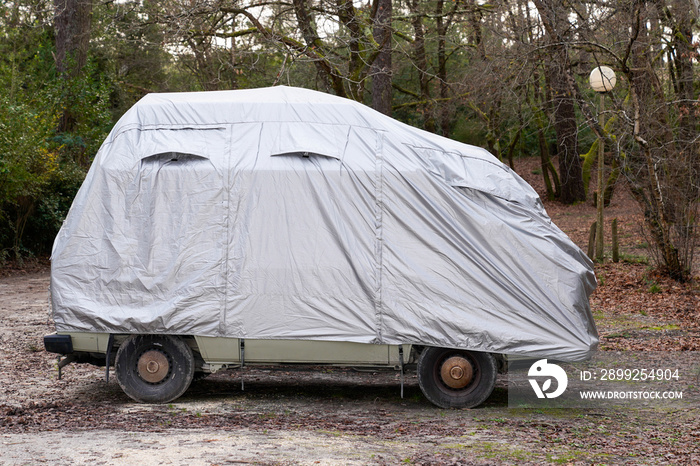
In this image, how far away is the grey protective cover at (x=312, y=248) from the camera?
648cm

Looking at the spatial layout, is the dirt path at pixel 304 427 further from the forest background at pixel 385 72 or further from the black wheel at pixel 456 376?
the forest background at pixel 385 72

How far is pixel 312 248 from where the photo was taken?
6605 millimetres

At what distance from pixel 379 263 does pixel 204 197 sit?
1.69m

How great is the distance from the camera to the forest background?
12.9 metres

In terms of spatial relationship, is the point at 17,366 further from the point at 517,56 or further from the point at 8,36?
the point at 8,36

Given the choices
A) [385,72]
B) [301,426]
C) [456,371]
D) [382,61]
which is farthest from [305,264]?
[382,61]

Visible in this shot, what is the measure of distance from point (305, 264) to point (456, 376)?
5.47ft

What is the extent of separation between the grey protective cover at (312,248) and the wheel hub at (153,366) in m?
0.32

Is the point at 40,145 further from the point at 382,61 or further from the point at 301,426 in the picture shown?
the point at 301,426

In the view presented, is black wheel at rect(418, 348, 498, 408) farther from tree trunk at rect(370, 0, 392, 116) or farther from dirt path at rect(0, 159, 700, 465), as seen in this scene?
tree trunk at rect(370, 0, 392, 116)

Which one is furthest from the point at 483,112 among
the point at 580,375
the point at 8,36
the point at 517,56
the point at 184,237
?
the point at 184,237

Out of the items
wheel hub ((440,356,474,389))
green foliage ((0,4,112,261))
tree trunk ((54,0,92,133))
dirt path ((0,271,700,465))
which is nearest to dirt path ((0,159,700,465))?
dirt path ((0,271,700,465))

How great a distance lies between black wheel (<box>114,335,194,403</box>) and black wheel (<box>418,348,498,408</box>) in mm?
2154

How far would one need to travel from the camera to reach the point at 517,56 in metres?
12.7
